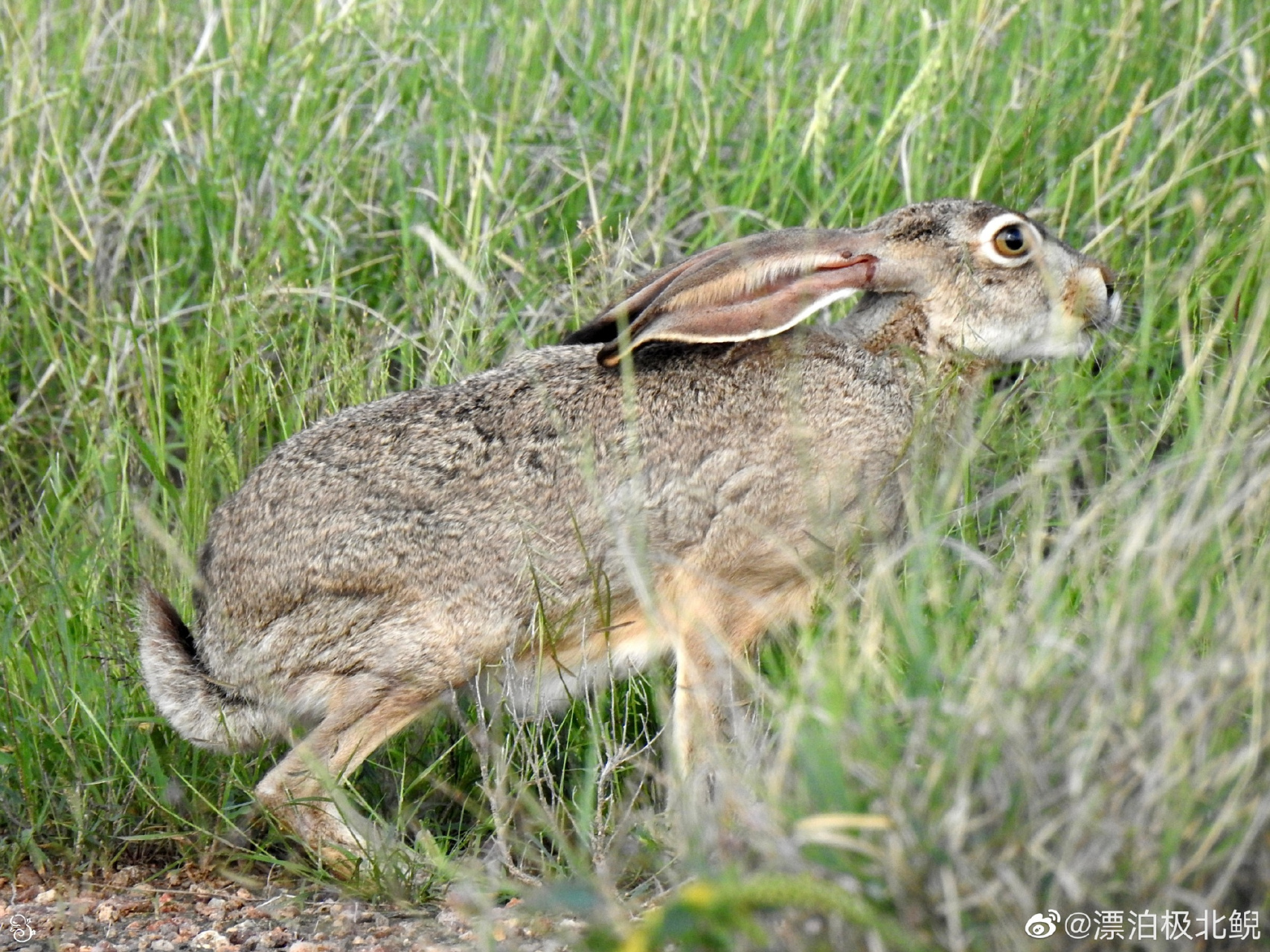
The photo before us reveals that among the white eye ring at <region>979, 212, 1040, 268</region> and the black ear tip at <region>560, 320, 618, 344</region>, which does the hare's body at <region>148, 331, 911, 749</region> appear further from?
the white eye ring at <region>979, 212, 1040, 268</region>

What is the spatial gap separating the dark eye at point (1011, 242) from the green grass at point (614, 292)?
36 centimetres

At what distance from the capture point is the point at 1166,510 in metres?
2.89

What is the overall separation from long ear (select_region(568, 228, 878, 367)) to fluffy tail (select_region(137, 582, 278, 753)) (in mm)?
1269

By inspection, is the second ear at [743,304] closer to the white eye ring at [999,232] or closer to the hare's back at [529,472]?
the hare's back at [529,472]

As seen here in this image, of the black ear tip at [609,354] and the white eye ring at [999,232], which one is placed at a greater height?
the white eye ring at [999,232]

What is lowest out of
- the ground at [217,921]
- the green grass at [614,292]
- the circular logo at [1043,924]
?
the ground at [217,921]

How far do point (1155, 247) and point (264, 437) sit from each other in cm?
288

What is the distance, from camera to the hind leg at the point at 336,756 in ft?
12.5

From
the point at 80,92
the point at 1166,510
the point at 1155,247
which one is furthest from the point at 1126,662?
the point at 80,92

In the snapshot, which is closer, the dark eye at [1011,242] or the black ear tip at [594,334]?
the black ear tip at [594,334]

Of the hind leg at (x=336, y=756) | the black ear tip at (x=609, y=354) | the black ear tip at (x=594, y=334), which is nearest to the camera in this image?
the hind leg at (x=336, y=756)

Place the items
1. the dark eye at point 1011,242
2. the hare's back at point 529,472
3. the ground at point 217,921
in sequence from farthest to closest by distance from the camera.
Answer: the dark eye at point 1011,242, the hare's back at point 529,472, the ground at point 217,921

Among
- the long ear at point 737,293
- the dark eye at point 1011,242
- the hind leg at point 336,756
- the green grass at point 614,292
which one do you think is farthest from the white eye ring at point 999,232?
the hind leg at point 336,756

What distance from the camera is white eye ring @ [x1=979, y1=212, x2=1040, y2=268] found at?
14.5ft
